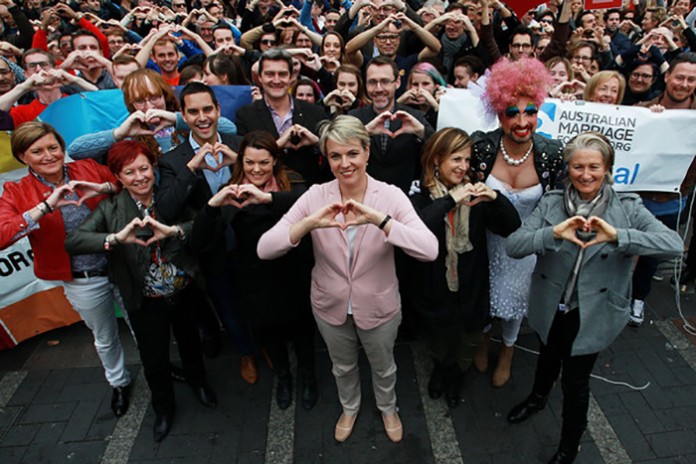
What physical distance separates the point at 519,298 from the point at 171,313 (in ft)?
8.51

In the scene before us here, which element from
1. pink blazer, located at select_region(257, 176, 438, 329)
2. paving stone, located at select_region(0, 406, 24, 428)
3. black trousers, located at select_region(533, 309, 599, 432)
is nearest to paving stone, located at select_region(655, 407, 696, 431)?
black trousers, located at select_region(533, 309, 599, 432)

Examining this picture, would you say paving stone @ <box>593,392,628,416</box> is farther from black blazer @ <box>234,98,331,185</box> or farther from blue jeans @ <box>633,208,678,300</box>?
black blazer @ <box>234,98,331,185</box>

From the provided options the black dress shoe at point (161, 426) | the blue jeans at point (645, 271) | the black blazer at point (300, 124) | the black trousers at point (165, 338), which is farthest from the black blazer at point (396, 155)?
the black dress shoe at point (161, 426)

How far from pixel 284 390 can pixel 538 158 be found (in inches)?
106

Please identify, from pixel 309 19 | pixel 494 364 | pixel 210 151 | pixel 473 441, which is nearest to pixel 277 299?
pixel 210 151

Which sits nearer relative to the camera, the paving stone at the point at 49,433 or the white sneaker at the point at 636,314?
Answer: the paving stone at the point at 49,433

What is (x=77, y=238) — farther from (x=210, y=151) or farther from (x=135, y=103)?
(x=135, y=103)

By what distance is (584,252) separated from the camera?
2.62 meters

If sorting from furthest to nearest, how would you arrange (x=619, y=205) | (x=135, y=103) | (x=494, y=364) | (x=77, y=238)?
1. (x=494, y=364)
2. (x=135, y=103)
3. (x=77, y=238)
4. (x=619, y=205)

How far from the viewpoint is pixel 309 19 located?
754 centimetres

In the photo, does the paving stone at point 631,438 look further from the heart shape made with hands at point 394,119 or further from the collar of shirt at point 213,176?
the collar of shirt at point 213,176

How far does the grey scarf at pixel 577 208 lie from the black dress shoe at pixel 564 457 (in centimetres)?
107

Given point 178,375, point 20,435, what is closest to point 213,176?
point 178,375

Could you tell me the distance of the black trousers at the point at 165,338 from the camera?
3.22 m
